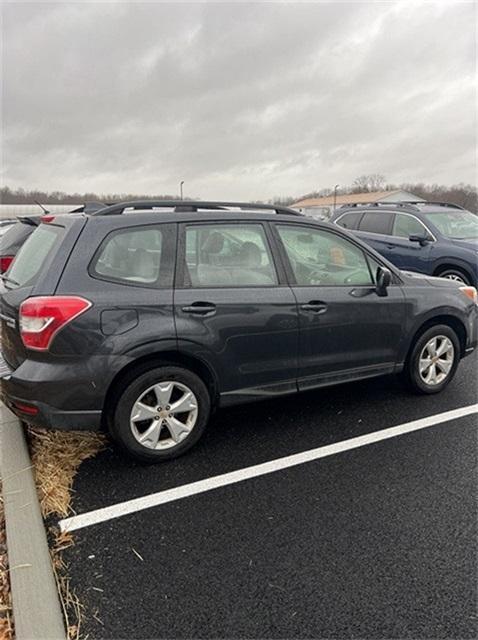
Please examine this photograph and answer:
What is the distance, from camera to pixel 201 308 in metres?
3.07

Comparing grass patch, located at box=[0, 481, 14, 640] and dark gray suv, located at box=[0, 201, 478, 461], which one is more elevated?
dark gray suv, located at box=[0, 201, 478, 461]

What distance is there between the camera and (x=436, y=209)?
8797 millimetres

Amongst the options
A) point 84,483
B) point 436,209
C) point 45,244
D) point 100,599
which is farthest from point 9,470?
point 436,209

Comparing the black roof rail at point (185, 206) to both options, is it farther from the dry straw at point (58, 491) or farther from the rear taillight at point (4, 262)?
the rear taillight at point (4, 262)

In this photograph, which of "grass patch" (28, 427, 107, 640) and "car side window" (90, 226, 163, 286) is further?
"car side window" (90, 226, 163, 286)

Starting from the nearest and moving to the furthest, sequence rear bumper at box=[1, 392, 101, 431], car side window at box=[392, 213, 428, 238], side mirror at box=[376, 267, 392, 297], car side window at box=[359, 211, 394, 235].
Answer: rear bumper at box=[1, 392, 101, 431] → side mirror at box=[376, 267, 392, 297] → car side window at box=[392, 213, 428, 238] → car side window at box=[359, 211, 394, 235]

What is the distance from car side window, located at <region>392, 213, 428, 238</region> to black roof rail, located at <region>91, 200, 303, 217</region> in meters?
5.48

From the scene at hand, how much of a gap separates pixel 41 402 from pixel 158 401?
2.42ft

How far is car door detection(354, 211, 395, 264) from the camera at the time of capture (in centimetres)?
874

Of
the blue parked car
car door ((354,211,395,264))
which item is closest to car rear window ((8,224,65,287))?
the blue parked car

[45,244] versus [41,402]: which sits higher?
[45,244]

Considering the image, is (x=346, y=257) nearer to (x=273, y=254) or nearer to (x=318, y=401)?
(x=273, y=254)

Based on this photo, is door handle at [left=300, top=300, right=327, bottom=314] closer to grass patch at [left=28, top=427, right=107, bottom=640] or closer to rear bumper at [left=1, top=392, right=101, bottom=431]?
rear bumper at [left=1, top=392, right=101, bottom=431]

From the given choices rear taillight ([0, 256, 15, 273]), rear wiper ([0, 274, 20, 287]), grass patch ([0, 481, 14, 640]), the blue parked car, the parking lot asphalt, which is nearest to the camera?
grass patch ([0, 481, 14, 640])
